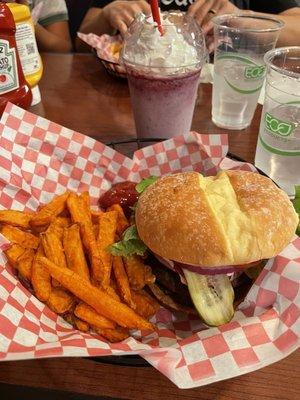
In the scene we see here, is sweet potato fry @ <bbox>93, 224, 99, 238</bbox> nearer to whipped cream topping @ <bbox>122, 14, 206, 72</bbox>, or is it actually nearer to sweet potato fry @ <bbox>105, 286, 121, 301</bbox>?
sweet potato fry @ <bbox>105, 286, 121, 301</bbox>

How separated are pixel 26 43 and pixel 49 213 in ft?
3.80

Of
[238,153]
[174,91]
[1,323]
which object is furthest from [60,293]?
[238,153]

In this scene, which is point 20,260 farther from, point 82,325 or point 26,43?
point 26,43

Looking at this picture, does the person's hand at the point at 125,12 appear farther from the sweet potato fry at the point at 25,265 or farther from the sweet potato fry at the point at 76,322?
the sweet potato fry at the point at 76,322

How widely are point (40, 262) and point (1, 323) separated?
8.2 inches

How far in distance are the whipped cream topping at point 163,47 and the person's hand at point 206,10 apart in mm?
1072

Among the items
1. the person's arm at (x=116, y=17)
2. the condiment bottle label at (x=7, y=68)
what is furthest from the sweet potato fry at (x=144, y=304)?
the person's arm at (x=116, y=17)

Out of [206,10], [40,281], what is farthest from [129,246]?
[206,10]

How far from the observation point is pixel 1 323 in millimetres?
975

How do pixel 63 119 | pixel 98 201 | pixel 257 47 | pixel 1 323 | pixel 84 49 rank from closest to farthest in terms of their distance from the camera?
1. pixel 1 323
2. pixel 98 201
3. pixel 257 47
4. pixel 63 119
5. pixel 84 49

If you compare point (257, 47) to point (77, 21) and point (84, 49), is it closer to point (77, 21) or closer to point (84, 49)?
point (84, 49)

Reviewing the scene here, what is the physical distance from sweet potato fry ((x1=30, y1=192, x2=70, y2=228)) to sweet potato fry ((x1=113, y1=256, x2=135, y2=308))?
0.92 feet

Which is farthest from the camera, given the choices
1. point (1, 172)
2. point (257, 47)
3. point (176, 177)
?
point (257, 47)

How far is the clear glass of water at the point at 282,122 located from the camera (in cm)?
142
